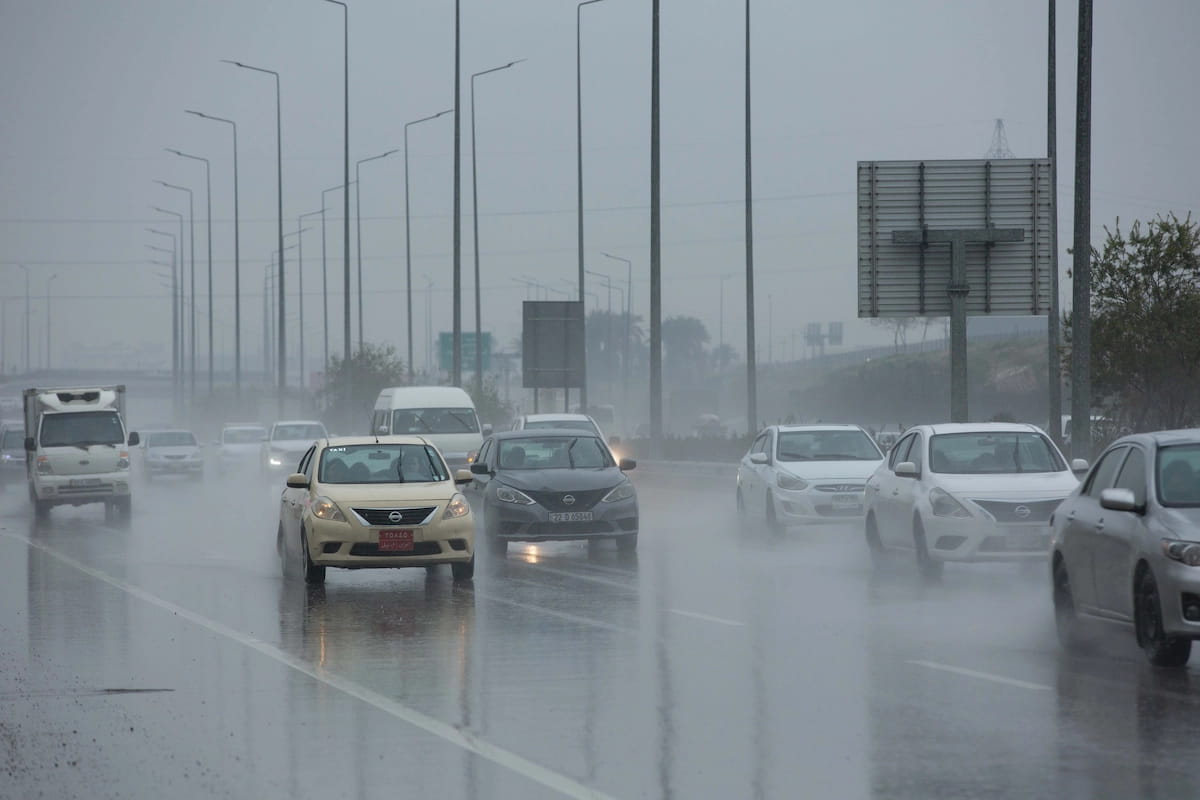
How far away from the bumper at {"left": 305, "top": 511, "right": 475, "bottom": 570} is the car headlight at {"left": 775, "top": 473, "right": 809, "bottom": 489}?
805 cm

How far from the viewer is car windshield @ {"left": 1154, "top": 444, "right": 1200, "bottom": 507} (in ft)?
41.6

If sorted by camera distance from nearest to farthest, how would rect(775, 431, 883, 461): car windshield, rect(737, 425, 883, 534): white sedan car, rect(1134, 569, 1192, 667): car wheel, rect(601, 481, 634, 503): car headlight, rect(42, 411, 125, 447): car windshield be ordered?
rect(1134, 569, 1192, 667): car wheel < rect(601, 481, 634, 503): car headlight < rect(737, 425, 883, 534): white sedan car < rect(775, 431, 883, 461): car windshield < rect(42, 411, 125, 447): car windshield

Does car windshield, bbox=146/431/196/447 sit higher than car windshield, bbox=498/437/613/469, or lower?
lower

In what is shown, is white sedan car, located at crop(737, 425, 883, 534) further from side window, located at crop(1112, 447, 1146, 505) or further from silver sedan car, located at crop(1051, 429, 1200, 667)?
side window, located at crop(1112, 447, 1146, 505)

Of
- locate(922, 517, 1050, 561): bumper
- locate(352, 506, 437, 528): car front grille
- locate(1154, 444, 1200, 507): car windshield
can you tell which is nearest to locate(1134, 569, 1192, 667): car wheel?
locate(1154, 444, 1200, 507): car windshield

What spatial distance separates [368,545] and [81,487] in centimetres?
1818

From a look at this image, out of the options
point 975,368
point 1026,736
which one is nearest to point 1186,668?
point 1026,736

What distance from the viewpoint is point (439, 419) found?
137ft

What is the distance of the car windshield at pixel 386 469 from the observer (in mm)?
20797

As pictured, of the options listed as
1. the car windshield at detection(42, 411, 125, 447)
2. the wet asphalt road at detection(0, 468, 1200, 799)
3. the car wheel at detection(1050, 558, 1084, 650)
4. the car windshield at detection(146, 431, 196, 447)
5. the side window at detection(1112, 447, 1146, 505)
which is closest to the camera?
the wet asphalt road at detection(0, 468, 1200, 799)

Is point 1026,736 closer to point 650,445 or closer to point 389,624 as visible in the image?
point 389,624

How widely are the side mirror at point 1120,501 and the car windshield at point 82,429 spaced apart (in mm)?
27144

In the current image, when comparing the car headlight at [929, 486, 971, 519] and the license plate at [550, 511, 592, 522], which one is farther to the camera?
the license plate at [550, 511, 592, 522]

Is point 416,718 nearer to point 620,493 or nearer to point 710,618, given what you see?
point 710,618
